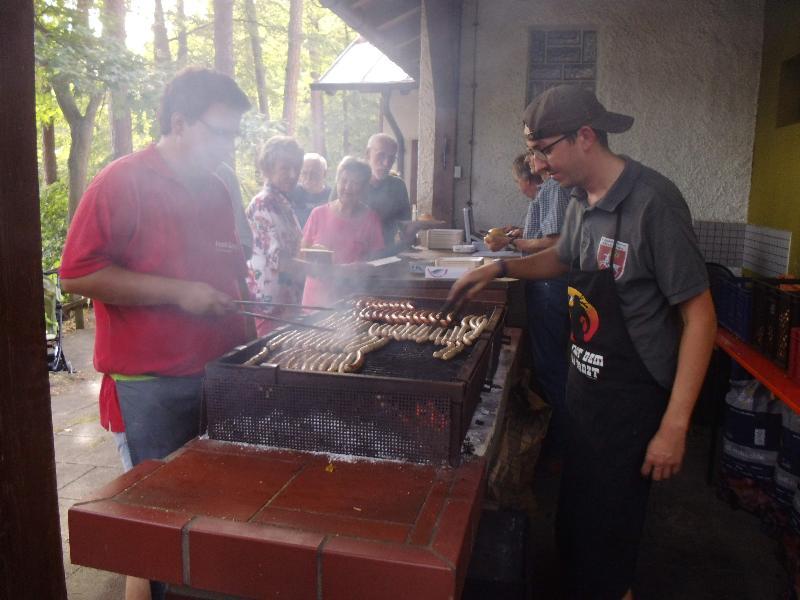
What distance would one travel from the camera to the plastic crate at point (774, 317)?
3.78 metres

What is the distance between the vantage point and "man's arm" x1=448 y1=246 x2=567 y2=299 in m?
3.14

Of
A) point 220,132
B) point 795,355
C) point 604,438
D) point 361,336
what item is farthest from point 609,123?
point 795,355

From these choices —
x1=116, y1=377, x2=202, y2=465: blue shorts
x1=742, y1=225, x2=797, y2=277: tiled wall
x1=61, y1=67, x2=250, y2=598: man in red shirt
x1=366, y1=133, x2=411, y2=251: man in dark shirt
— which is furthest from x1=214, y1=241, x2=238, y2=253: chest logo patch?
x1=742, y1=225, x2=797, y2=277: tiled wall

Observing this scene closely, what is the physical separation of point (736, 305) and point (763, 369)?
905 millimetres

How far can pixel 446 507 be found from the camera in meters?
1.91

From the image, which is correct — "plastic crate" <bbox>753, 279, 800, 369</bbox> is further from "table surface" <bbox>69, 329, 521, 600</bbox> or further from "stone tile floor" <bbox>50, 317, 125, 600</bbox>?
"stone tile floor" <bbox>50, 317, 125, 600</bbox>

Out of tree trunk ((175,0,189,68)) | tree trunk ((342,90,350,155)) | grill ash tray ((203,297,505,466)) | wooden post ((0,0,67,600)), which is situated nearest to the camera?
wooden post ((0,0,67,600))

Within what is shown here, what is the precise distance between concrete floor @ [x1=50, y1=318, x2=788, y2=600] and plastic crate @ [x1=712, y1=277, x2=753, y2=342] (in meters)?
1.24

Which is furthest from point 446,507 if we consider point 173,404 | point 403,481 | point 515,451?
point 515,451

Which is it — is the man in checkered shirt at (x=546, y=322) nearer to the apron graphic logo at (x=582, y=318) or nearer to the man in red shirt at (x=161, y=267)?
the apron graphic logo at (x=582, y=318)

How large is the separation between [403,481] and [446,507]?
0.72 feet

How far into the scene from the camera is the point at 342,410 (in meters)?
A: 2.25

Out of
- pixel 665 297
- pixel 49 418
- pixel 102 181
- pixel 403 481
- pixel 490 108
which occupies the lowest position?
pixel 403 481

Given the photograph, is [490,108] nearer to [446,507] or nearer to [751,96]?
[751,96]
